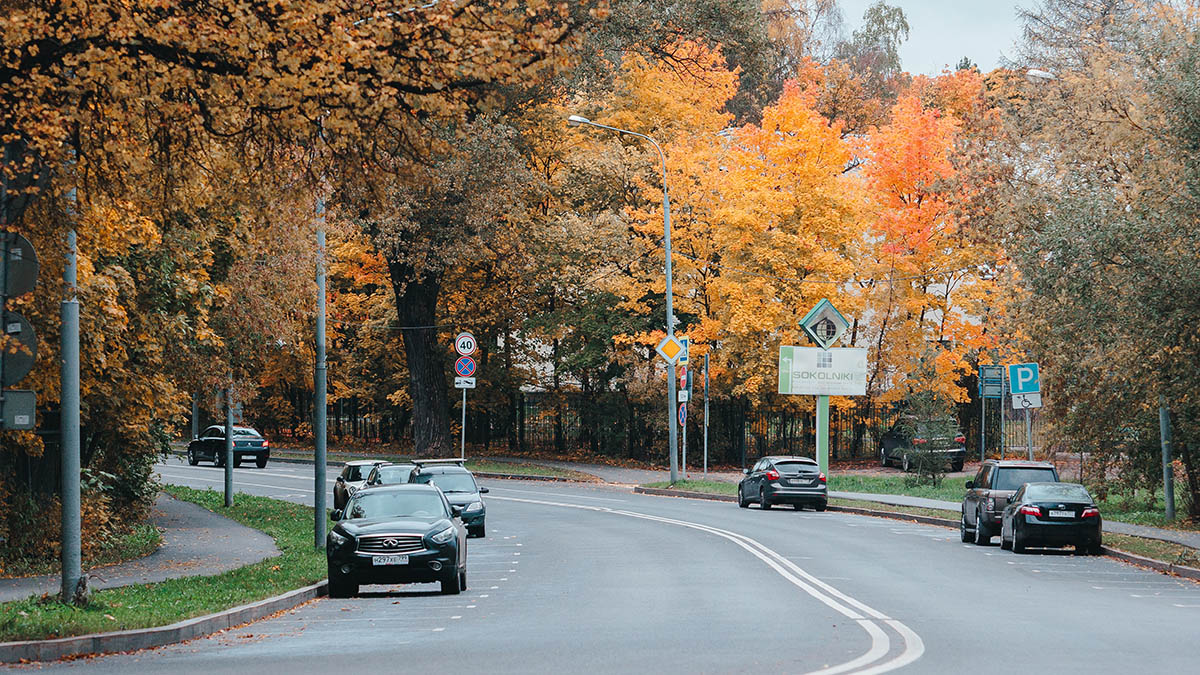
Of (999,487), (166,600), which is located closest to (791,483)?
(999,487)

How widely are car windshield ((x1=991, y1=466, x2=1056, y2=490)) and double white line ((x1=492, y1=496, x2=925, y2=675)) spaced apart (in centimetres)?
477

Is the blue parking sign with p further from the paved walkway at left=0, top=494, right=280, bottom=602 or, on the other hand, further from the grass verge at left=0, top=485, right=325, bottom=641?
the paved walkway at left=0, top=494, right=280, bottom=602

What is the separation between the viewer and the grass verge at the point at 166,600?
12969mm

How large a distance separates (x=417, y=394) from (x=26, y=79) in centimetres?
4153

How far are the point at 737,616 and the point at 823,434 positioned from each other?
92.4 feet

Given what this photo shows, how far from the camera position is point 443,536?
1803 centimetres

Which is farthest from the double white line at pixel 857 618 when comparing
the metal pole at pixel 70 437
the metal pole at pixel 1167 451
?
the metal pole at pixel 1167 451

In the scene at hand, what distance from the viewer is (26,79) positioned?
1144 cm

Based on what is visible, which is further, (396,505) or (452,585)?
(396,505)

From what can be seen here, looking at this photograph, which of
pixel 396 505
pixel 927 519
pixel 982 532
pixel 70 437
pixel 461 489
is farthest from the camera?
pixel 927 519

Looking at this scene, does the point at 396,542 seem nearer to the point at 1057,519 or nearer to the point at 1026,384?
the point at 1057,519

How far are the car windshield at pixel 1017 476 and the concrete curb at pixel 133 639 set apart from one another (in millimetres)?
15162

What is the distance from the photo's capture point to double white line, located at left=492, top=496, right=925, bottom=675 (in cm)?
1076

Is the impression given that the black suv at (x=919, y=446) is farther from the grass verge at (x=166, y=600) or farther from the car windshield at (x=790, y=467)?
the grass verge at (x=166, y=600)
